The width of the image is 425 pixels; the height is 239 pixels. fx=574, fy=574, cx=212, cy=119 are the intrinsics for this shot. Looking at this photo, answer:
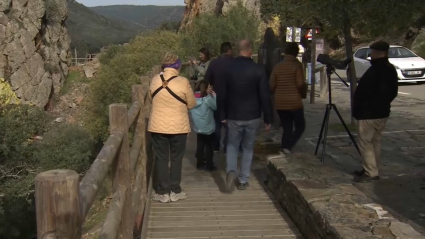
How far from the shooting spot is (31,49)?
61.4 meters

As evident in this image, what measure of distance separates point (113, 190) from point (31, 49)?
199 ft

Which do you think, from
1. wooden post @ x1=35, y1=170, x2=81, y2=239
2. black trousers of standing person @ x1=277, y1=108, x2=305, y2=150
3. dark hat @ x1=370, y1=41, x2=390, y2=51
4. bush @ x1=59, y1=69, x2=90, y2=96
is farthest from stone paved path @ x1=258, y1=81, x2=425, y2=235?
bush @ x1=59, y1=69, x2=90, y2=96

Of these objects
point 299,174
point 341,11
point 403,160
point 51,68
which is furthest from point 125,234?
point 51,68

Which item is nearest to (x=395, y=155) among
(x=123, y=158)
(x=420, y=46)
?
(x=123, y=158)

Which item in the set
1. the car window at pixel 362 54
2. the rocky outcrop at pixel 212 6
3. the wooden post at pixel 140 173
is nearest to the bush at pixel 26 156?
the car window at pixel 362 54

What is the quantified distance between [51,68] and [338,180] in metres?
64.5

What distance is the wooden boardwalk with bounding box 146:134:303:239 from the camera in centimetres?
564

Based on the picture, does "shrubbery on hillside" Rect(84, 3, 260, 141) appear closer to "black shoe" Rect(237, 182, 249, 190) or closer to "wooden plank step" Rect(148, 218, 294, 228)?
"black shoe" Rect(237, 182, 249, 190)

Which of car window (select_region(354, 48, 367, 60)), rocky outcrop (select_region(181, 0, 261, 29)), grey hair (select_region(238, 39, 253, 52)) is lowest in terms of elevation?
car window (select_region(354, 48, 367, 60))

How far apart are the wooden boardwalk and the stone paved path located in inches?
45.0

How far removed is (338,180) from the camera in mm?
6051

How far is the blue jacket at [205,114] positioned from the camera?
7844mm

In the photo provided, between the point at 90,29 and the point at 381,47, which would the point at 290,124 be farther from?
the point at 90,29

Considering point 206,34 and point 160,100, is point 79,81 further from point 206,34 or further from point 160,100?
point 160,100
